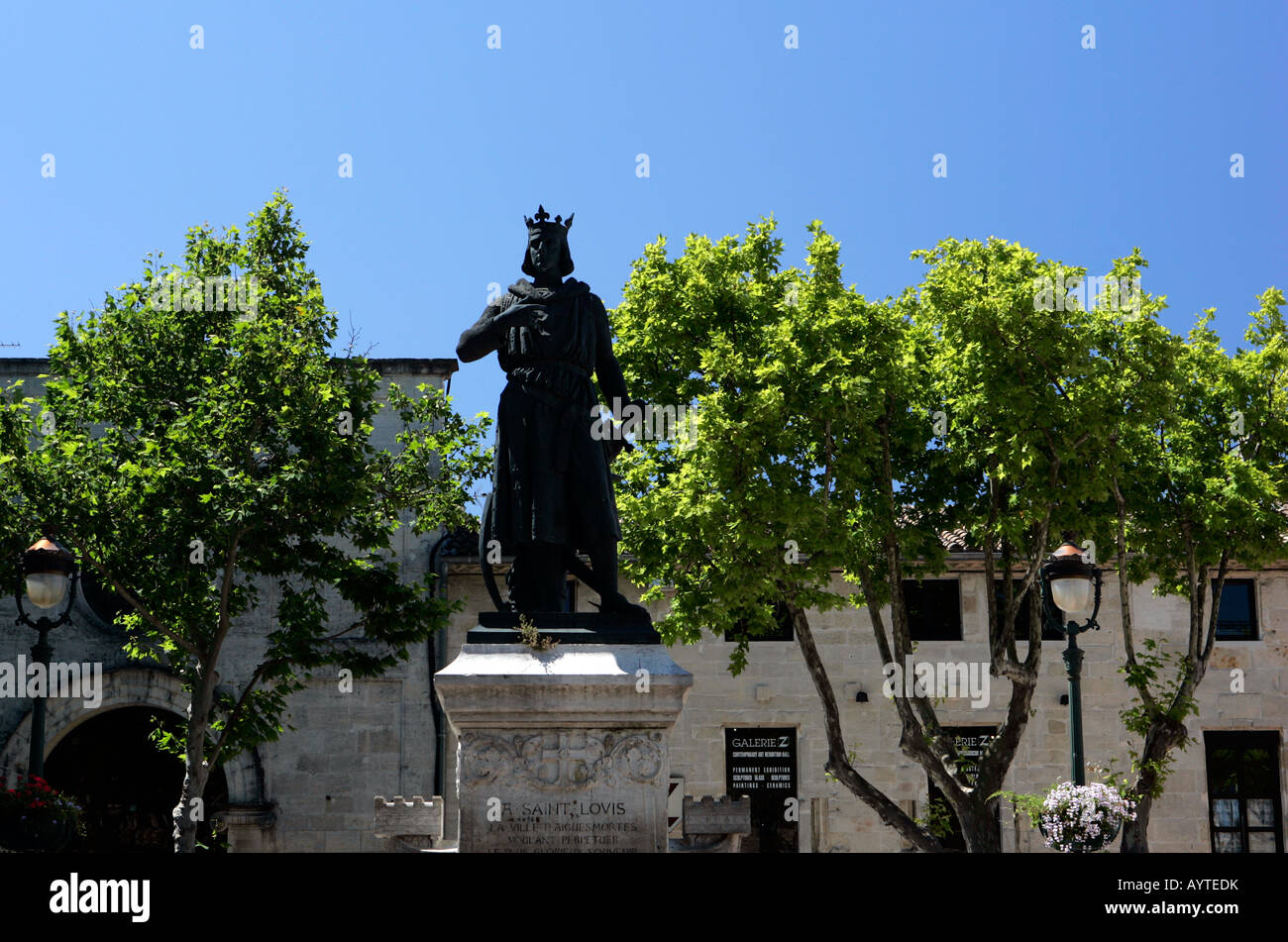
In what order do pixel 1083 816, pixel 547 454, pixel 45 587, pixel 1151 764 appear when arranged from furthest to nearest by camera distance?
pixel 1151 764, pixel 45 587, pixel 1083 816, pixel 547 454

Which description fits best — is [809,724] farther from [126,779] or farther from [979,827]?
[126,779]

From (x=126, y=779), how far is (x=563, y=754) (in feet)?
60.5

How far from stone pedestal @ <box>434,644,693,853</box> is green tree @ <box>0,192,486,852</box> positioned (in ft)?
31.7

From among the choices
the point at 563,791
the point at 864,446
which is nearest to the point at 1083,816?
the point at 864,446

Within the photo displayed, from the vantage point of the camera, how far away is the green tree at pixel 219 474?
1805cm

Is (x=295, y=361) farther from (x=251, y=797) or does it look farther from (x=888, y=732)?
(x=888, y=732)

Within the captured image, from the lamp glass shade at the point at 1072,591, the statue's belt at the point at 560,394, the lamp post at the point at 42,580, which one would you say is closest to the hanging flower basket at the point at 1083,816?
the lamp glass shade at the point at 1072,591

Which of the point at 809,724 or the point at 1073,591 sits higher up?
the point at 1073,591

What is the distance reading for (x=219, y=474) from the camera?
711 inches

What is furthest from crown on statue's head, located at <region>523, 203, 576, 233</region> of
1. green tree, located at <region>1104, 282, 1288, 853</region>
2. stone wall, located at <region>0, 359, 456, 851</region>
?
stone wall, located at <region>0, 359, 456, 851</region>

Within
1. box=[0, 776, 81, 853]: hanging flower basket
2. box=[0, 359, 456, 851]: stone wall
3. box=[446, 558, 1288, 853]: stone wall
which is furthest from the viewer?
box=[446, 558, 1288, 853]: stone wall

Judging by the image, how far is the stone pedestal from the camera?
871 cm

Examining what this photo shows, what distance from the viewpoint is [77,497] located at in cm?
1820

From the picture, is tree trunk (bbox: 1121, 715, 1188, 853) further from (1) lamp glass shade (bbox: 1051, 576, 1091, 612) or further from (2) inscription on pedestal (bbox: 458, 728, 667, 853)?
(2) inscription on pedestal (bbox: 458, 728, 667, 853)
